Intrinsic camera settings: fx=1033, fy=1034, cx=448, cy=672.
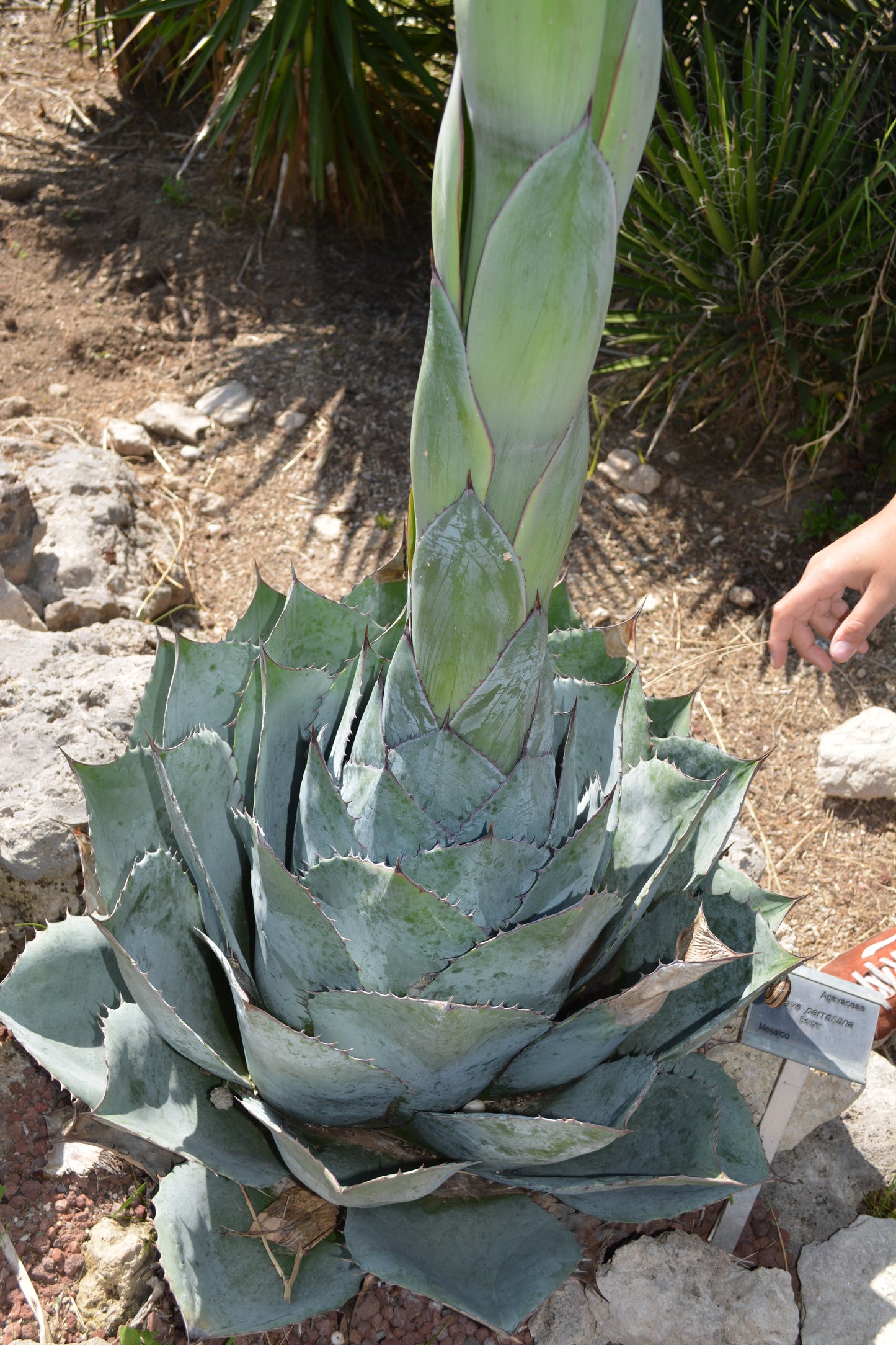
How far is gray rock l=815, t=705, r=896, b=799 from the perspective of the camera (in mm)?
2730

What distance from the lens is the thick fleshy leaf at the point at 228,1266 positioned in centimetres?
122

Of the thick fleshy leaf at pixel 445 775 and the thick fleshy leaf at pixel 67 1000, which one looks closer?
the thick fleshy leaf at pixel 445 775

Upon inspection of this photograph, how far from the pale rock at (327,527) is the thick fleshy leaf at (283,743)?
1921 millimetres

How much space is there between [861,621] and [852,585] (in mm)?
105

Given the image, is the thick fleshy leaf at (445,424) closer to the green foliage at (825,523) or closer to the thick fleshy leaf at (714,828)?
the thick fleshy leaf at (714,828)

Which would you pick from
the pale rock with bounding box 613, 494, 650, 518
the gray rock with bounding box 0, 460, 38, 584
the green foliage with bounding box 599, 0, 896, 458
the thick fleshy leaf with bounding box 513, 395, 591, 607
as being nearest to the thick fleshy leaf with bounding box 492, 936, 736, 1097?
the thick fleshy leaf with bounding box 513, 395, 591, 607

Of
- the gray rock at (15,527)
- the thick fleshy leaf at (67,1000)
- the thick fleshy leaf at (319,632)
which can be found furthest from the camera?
the gray rock at (15,527)

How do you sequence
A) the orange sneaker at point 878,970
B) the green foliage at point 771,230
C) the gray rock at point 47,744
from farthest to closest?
the green foliage at point 771,230, the orange sneaker at point 878,970, the gray rock at point 47,744

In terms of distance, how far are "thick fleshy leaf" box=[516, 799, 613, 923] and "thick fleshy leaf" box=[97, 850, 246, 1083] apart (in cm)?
42

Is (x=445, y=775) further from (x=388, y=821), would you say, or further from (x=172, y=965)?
(x=172, y=965)

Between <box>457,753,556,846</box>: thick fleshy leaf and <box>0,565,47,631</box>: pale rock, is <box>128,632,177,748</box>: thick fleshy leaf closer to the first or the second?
<box>457,753,556,846</box>: thick fleshy leaf

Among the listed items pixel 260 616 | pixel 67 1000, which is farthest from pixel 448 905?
pixel 260 616

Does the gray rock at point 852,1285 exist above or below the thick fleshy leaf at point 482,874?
below

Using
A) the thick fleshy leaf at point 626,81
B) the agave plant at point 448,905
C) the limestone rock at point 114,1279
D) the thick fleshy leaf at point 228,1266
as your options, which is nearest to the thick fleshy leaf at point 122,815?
the agave plant at point 448,905
